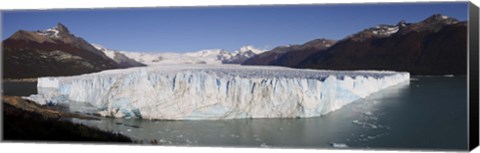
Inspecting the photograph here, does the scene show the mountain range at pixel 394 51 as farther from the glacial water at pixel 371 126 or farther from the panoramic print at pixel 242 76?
the glacial water at pixel 371 126

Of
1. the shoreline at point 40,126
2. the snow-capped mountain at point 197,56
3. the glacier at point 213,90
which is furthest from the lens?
the shoreline at point 40,126

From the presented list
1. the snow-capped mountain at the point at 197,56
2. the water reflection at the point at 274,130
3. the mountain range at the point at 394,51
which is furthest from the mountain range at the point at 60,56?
the mountain range at the point at 394,51

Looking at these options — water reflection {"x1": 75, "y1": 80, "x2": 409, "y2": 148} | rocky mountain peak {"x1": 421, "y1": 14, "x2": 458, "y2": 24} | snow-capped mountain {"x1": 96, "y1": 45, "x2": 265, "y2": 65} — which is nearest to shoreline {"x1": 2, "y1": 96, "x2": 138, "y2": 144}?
water reflection {"x1": 75, "y1": 80, "x2": 409, "y2": 148}

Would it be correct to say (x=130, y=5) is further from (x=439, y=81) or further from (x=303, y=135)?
(x=439, y=81)

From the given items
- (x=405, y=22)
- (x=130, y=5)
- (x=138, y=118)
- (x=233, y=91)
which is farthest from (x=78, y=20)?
(x=405, y=22)

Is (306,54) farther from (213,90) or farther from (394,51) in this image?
(213,90)

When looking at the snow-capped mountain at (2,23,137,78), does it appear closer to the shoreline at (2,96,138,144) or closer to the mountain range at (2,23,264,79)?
the mountain range at (2,23,264,79)

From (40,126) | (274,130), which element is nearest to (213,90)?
(274,130)
